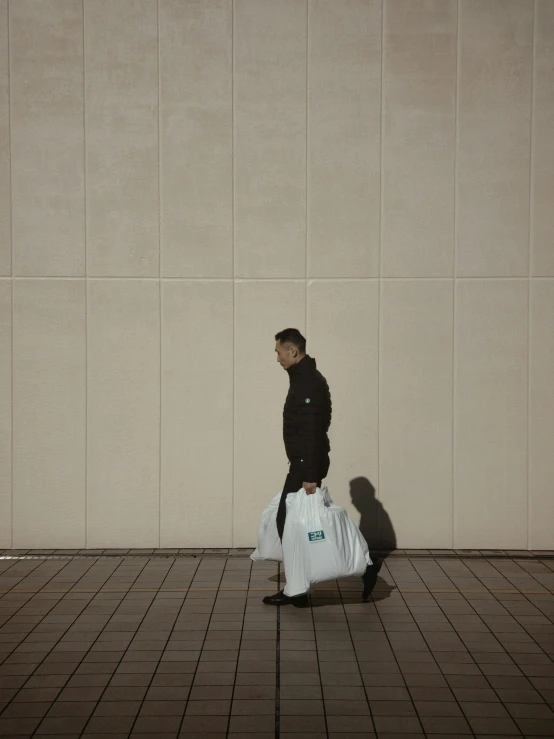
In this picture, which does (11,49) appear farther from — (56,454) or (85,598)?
(85,598)

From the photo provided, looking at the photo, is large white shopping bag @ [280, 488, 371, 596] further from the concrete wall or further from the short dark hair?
the concrete wall

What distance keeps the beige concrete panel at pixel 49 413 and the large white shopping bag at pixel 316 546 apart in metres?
2.63

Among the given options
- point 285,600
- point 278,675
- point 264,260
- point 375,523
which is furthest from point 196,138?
point 278,675

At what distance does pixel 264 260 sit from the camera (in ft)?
24.3

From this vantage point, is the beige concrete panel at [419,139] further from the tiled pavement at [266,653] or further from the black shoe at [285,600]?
the black shoe at [285,600]

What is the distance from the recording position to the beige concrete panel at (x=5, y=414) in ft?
24.3

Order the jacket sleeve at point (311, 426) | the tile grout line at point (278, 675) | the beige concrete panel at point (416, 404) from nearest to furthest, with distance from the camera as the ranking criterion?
1. the tile grout line at point (278, 675)
2. the jacket sleeve at point (311, 426)
3. the beige concrete panel at point (416, 404)

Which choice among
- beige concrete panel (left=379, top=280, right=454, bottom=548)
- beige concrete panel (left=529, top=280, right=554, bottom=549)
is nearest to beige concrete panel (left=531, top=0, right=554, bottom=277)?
beige concrete panel (left=529, top=280, right=554, bottom=549)

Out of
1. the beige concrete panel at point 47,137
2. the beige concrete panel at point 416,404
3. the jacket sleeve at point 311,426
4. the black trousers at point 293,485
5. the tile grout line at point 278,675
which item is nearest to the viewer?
the tile grout line at point 278,675

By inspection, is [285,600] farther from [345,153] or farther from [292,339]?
[345,153]

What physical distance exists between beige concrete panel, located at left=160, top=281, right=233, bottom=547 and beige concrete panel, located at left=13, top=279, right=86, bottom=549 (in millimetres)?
762

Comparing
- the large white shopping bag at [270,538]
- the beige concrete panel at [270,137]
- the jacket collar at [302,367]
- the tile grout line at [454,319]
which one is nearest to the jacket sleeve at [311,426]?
the jacket collar at [302,367]

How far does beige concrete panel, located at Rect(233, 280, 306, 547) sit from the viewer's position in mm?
7430

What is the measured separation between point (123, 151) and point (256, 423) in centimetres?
267
